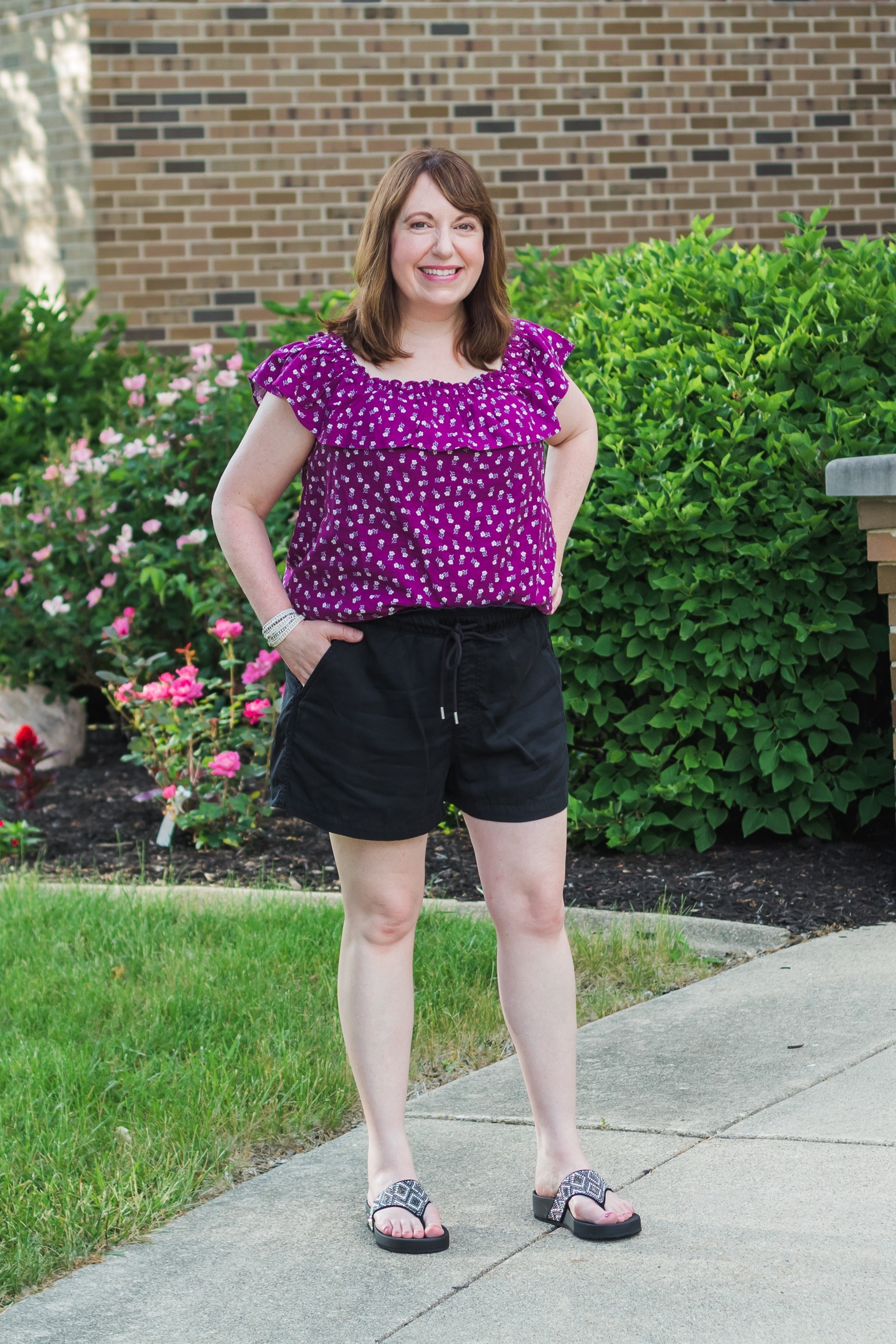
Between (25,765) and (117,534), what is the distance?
1.40m

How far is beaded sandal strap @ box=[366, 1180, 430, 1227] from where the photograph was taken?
8.55ft

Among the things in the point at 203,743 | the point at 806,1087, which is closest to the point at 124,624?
the point at 203,743

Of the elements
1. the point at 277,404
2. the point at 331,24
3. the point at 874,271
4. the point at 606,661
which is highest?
the point at 331,24

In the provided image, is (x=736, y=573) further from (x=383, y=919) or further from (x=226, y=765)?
(x=383, y=919)

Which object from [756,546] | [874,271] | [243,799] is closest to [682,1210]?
[756,546]

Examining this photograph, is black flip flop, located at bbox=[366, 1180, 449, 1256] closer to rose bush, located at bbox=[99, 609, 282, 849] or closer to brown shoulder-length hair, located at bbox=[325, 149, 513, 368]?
brown shoulder-length hair, located at bbox=[325, 149, 513, 368]

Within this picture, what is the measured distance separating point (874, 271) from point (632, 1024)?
2.56 meters

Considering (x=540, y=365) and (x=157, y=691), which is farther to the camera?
(x=157, y=691)

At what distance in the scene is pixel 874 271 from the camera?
15.9ft

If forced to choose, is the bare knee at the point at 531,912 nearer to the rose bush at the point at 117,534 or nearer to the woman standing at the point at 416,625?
the woman standing at the point at 416,625

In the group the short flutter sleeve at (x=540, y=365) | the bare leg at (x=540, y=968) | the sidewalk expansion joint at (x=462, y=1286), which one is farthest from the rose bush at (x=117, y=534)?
the sidewalk expansion joint at (x=462, y=1286)

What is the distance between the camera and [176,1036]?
3.56 m

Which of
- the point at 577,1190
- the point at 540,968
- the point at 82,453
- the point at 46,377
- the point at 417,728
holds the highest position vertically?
the point at 46,377

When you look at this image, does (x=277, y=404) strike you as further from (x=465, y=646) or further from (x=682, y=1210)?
(x=682, y=1210)
